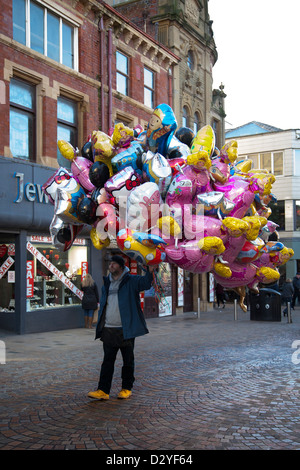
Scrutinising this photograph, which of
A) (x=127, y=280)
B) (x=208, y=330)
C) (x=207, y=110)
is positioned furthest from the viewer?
(x=207, y=110)

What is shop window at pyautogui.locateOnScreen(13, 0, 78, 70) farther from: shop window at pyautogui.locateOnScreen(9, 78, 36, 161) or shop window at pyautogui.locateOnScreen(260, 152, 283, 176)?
shop window at pyautogui.locateOnScreen(260, 152, 283, 176)

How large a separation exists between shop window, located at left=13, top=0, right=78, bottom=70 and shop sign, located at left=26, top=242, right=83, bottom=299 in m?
5.54

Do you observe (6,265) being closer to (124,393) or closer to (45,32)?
(45,32)

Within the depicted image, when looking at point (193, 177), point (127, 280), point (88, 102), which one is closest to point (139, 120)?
point (88, 102)

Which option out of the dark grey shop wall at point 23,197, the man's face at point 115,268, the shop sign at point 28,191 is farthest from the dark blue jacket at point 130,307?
the shop sign at point 28,191

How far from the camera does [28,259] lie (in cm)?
1341

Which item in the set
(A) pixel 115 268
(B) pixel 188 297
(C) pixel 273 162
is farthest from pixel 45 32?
(C) pixel 273 162

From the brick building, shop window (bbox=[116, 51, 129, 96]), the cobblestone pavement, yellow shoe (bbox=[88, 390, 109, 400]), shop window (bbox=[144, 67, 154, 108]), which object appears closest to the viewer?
the cobblestone pavement

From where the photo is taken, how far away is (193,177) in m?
4.87

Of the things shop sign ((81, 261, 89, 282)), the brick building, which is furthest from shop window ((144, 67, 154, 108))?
shop sign ((81, 261, 89, 282))

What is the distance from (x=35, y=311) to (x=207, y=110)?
13.4 meters

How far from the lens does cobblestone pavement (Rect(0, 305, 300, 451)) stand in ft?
16.6

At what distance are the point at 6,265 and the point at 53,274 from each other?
4.61ft

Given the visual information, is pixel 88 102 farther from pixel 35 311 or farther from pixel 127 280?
pixel 127 280
